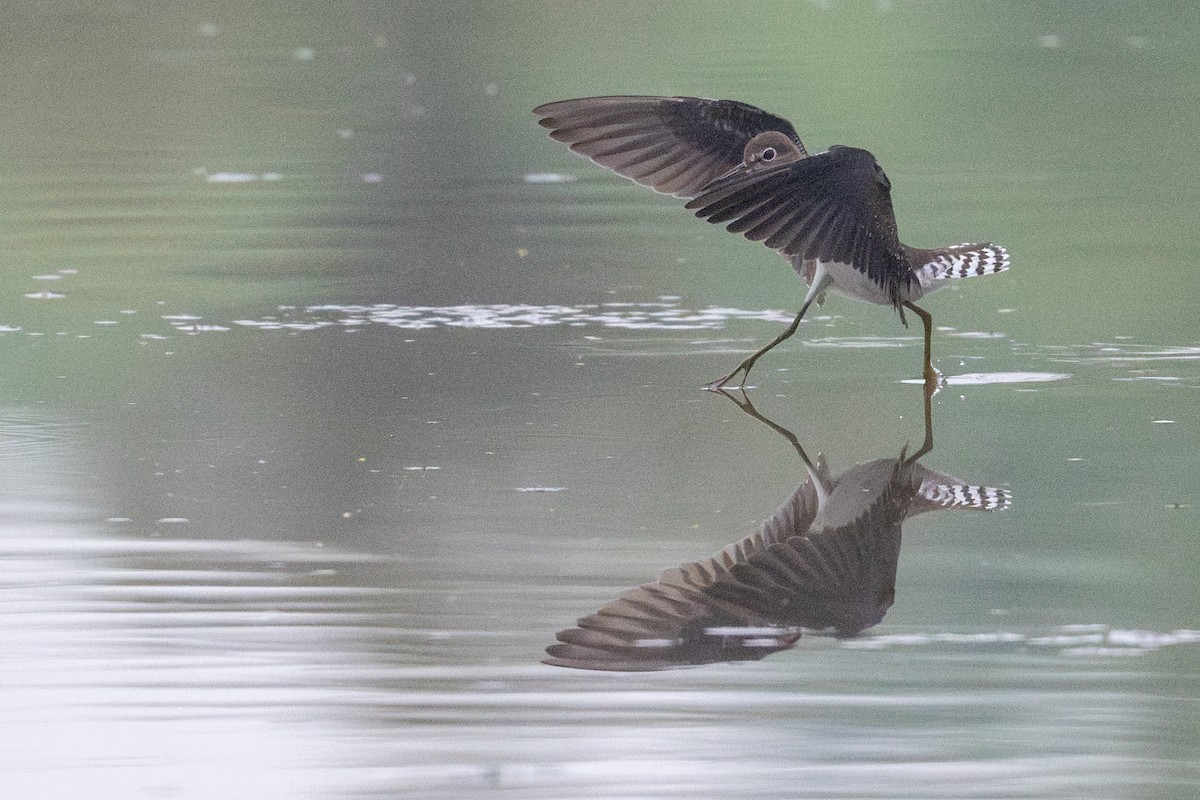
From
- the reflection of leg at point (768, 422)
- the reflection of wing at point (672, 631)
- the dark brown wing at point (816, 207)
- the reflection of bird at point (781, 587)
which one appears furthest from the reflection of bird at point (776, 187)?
the reflection of wing at point (672, 631)

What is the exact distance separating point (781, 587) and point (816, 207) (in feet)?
5.90

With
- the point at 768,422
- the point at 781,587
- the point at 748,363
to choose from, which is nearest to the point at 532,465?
the point at 768,422

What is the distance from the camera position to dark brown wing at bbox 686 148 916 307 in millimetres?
6258

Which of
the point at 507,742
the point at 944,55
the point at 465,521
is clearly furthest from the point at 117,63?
the point at 507,742

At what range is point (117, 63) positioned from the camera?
18.9m

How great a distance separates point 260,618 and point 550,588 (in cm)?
66

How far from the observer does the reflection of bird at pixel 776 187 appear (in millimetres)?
6320

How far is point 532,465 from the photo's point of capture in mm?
6070

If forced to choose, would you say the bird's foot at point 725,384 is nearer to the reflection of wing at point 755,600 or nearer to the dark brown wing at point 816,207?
the dark brown wing at point 816,207

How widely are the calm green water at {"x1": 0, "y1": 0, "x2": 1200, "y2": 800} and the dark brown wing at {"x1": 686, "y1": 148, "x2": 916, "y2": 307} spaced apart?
0.55 m

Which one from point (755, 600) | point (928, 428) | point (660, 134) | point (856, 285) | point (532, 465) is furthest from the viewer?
point (660, 134)

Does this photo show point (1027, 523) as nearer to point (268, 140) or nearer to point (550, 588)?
point (550, 588)

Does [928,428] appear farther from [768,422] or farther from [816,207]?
[816,207]

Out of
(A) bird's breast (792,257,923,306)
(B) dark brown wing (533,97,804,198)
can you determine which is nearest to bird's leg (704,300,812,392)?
(A) bird's breast (792,257,923,306)
